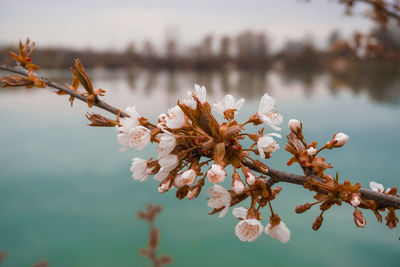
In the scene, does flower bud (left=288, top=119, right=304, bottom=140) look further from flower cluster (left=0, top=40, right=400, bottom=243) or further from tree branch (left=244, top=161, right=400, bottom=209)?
tree branch (left=244, top=161, right=400, bottom=209)

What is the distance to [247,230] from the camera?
721mm

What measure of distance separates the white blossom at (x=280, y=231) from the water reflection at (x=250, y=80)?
37.7 ft

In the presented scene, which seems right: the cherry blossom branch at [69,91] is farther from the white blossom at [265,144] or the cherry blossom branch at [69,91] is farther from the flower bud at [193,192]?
the white blossom at [265,144]

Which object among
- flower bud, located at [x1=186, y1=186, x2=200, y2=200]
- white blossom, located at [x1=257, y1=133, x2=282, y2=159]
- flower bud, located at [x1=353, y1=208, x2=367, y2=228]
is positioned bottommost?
flower bud, located at [x1=353, y1=208, x2=367, y2=228]

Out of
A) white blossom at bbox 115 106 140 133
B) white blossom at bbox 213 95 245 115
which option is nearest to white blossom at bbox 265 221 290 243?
white blossom at bbox 213 95 245 115

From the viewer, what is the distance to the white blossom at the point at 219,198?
645 mm

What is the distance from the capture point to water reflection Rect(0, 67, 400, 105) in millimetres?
16109

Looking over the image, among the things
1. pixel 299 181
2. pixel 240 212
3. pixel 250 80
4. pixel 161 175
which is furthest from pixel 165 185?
pixel 250 80

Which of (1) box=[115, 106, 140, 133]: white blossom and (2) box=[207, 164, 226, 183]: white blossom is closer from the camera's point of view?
(2) box=[207, 164, 226, 183]: white blossom

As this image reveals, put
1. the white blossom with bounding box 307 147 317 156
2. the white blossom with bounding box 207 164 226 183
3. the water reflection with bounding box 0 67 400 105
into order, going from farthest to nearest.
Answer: the water reflection with bounding box 0 67 400 105 < the white blossom with bounding box 307 147 317 156 < the white blossom with bounding box 207 164 226 183

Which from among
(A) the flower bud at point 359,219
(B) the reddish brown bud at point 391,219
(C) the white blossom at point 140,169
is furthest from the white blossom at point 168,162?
(B) the reddish brown bud at point 391,219

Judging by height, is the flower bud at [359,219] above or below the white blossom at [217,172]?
below

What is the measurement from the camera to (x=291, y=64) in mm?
31031

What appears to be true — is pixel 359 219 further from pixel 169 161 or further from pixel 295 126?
pixel 169 161
